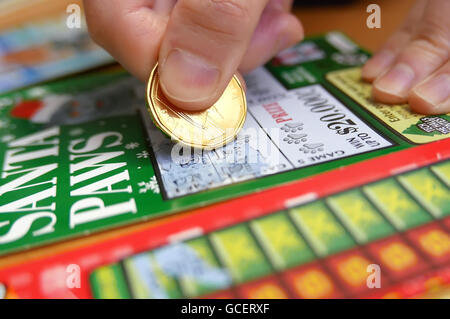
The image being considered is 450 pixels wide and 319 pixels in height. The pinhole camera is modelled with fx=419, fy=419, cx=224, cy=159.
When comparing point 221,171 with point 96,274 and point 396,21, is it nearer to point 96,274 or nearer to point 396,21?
point 96,274

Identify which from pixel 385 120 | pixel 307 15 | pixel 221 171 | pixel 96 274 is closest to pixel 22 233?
pixel 96 274

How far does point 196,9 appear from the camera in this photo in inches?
16.8

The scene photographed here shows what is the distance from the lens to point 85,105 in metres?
0.67

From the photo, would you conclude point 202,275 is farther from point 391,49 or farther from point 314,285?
point 391,49

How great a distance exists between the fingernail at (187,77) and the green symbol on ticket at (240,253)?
0.52 feet

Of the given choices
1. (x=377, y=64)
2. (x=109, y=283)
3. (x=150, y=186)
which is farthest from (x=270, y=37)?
(x=109, y=283)

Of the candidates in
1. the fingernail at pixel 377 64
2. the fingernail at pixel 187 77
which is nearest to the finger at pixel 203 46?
the fingernail at pixel 187 77

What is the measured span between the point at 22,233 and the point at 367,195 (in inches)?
13.5

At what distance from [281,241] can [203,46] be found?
0.71 feet

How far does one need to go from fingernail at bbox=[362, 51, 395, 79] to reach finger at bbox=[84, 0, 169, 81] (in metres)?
0.32

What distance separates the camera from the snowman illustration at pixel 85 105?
63 centimetres

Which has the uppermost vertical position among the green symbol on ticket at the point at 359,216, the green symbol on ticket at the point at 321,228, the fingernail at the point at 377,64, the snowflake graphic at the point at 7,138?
the fingernail at the point at 377,64

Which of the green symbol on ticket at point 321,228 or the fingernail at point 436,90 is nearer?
the green symbol on ticket at point 321,228

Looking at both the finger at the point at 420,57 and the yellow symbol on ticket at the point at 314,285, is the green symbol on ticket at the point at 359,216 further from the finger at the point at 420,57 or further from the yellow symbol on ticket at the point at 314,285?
the finger at the point at 420,57
